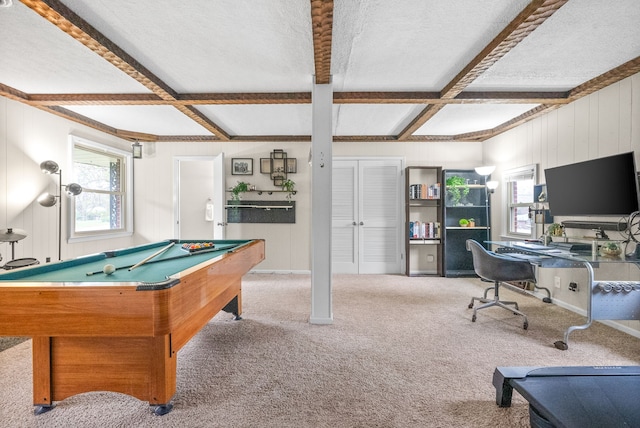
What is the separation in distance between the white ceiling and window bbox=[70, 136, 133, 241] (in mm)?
589

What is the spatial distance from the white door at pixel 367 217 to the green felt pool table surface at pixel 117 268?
2.95m

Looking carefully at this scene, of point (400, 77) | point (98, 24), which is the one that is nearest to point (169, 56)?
point (98, 24)

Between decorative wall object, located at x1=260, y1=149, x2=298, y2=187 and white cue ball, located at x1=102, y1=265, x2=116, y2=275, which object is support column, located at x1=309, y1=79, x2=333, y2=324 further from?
decorative wall object, located at x1=260, y1=149, x2=298, y2=187

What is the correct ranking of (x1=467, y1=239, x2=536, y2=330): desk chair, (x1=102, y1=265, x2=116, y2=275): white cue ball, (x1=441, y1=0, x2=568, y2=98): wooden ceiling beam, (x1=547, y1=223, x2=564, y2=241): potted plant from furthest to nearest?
1. (x1=547, y1=223, x2=564, y2=241): potted plant
2. (x1=467, y1=239, x2=536, y2=330): desk chair
3. (x1=441, y1=0, x2=568, y2=98): wooden ceiling beam
4. (x1=102, y1=265, x2=116, y2=275): white cue ball

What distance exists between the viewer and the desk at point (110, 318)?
4.65 feet

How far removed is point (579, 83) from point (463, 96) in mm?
1103

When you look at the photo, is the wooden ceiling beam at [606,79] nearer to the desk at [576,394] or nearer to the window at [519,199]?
the window at [519,199]

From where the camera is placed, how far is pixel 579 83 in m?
3.26

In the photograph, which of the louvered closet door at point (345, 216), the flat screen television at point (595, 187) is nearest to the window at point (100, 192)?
the louvered closet door at point (345, 216)

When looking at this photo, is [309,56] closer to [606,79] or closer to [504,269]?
[504,269]

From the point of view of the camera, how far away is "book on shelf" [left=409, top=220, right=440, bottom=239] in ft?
17.3

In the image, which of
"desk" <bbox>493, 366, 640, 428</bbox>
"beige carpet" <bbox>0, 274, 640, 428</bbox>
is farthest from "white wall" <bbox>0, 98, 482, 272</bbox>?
"desk" <bbox>493, 366, 640, 428</bbox>

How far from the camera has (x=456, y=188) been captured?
16.8 ft

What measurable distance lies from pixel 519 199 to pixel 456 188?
0.89 metres
